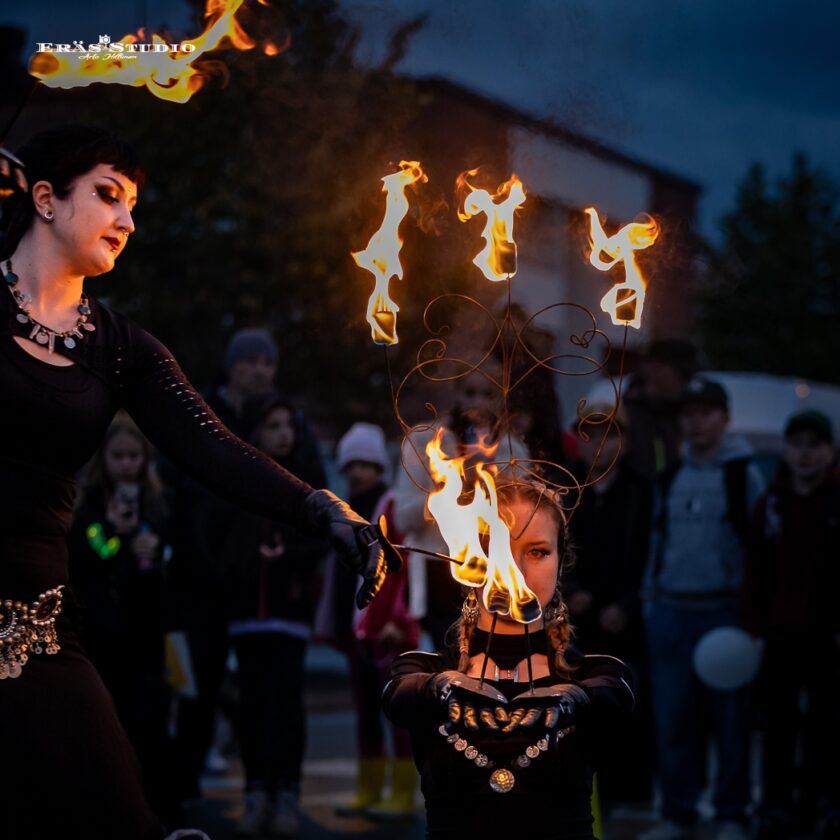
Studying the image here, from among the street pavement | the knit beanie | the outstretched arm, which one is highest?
the knit beanie

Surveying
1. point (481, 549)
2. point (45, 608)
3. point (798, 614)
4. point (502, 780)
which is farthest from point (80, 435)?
point (798, 614)

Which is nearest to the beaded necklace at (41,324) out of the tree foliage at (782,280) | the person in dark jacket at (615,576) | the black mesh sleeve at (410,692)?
the black mesh sleeve at (410,692)

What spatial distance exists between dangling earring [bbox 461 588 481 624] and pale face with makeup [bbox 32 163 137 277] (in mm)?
1204

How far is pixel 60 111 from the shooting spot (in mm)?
18406

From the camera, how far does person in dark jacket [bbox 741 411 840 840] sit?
7.61 m

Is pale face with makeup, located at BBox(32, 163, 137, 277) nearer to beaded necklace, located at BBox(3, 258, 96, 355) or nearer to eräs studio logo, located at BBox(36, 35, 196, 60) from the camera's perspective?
beaded necklace, located at BBox(3, 258, 96, 355)

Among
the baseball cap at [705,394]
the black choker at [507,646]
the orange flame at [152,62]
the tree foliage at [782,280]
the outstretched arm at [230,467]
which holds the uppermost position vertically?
the tree foliage at [782,280]

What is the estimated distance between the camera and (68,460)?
3.26 meters

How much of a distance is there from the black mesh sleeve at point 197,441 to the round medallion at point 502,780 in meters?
0.77

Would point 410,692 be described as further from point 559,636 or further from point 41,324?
point 41,324

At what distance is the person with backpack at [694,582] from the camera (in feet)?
25.6

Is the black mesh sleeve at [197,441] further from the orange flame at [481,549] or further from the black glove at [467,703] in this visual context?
the black glove at [467,703]

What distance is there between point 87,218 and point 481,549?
1.15 m

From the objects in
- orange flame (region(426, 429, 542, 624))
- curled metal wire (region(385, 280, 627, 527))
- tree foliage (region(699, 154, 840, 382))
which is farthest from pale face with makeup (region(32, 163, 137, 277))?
tree foliage (region(699, 154, 840, 382))
